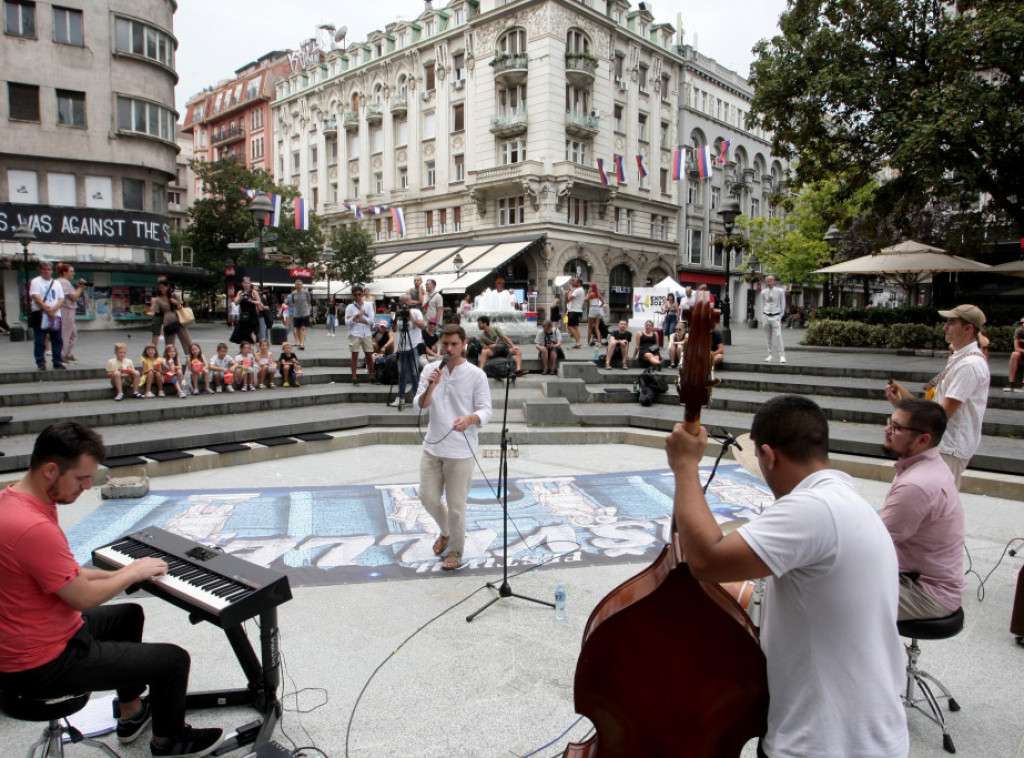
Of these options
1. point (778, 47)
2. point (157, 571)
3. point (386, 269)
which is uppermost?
point (778, 47)

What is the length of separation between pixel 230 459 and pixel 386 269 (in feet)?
108

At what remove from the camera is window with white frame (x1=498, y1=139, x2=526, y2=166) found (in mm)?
36438

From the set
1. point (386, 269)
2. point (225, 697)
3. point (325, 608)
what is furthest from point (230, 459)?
point (386, 269)

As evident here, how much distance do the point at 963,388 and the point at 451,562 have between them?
405 centimetres

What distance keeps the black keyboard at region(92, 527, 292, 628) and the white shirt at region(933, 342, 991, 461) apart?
4590 millimetres

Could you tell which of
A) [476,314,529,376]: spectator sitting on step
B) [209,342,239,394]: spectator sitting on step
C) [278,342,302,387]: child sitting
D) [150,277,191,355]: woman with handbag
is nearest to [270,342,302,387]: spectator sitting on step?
[278,342,302,387]: child sitting

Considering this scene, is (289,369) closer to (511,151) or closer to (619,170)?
(511,151)

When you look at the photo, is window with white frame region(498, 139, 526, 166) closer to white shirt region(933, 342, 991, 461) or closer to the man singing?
the man singing

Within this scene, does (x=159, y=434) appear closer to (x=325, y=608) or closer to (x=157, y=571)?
(x=325, y=608)

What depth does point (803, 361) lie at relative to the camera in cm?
1512

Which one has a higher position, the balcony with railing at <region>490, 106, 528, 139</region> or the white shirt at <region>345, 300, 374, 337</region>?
the balcony with railing at <region>490, 106, 528, 139</region>

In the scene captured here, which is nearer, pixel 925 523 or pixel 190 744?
pixel 190 744

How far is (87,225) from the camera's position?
24516 mm

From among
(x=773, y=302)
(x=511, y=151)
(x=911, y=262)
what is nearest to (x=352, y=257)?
(x=511, y=151)
